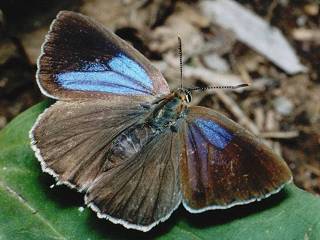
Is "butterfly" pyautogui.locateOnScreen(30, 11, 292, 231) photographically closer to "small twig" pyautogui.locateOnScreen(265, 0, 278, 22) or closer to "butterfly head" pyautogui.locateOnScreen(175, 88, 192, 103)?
"butterfly head" pyautogui.locateOnScreen(175, 88, 192, 103)

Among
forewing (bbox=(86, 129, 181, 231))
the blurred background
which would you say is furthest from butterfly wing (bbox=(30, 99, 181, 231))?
the blurred background

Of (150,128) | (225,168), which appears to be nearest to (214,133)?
(225,168)

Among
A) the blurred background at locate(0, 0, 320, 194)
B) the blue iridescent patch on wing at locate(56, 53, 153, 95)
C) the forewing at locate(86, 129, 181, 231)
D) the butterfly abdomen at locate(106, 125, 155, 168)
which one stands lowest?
the blurred background at locate(0, 0, 320, 194)

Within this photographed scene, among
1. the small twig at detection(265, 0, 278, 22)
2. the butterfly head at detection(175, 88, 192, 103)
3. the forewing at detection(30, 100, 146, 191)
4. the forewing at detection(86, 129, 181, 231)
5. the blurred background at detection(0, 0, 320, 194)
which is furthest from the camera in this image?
the small twig at detection(265, 0, 278, 22)

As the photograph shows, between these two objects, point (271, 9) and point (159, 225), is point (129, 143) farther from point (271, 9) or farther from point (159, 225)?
point (271, 9)

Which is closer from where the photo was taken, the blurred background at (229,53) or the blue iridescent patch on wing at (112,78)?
the blue iridescent patch on wing at (112,78)

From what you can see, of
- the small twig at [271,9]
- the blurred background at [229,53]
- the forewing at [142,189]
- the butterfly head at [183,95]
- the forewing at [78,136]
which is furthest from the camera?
the small twig at [271,9]

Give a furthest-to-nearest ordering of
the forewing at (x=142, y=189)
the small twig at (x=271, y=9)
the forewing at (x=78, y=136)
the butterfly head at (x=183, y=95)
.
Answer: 1. the small twig at (x=271, y=9)
2. the butterfly head at (x=183, y=95)
3. the forewing at (x=78, y=136)
4. the forewing at (x=142, y=189)

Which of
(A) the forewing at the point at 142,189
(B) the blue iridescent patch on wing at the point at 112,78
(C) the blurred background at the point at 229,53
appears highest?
(B) the blue iridescent patch on wing at the point at 112,78

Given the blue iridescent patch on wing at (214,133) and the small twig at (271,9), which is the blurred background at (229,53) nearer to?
the small twig at (271,9)

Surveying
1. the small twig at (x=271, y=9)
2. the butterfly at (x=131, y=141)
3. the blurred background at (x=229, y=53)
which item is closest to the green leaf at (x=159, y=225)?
the butterfly at (x=131, y=141)
